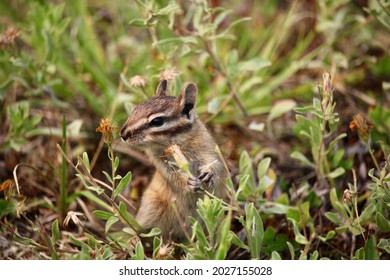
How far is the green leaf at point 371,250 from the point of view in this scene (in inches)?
126

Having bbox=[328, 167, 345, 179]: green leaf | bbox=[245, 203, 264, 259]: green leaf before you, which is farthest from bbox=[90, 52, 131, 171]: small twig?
bbox=[328, 167, 345, 179]: green leaf

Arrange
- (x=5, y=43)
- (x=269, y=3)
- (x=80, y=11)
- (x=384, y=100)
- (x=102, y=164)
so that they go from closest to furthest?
(x=5, y=43) → (x=102, y=164) → (x=384, y=100) → (x=80, y=11) → (x=269, y=3)

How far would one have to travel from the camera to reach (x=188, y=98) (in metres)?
3.37

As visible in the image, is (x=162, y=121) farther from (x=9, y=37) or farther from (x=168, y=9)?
(x=9, y=37)

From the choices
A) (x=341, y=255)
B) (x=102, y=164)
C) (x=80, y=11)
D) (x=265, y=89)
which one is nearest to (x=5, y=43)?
(x=102, y=164)

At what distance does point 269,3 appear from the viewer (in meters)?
5.82

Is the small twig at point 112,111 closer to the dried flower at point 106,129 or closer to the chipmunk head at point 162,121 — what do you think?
the chipmunk head at point 162,121

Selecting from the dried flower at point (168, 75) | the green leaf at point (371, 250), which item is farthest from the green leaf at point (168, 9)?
the green leaf at point (371, 250)

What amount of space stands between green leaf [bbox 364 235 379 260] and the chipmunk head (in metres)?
1.16

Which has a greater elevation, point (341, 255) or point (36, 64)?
point (36, 64)

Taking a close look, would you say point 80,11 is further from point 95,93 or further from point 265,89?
point 265,89

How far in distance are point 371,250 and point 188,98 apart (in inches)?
50.2

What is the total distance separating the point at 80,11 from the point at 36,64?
42.4 inches

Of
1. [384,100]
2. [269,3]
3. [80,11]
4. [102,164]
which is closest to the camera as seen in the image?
[102,164]
